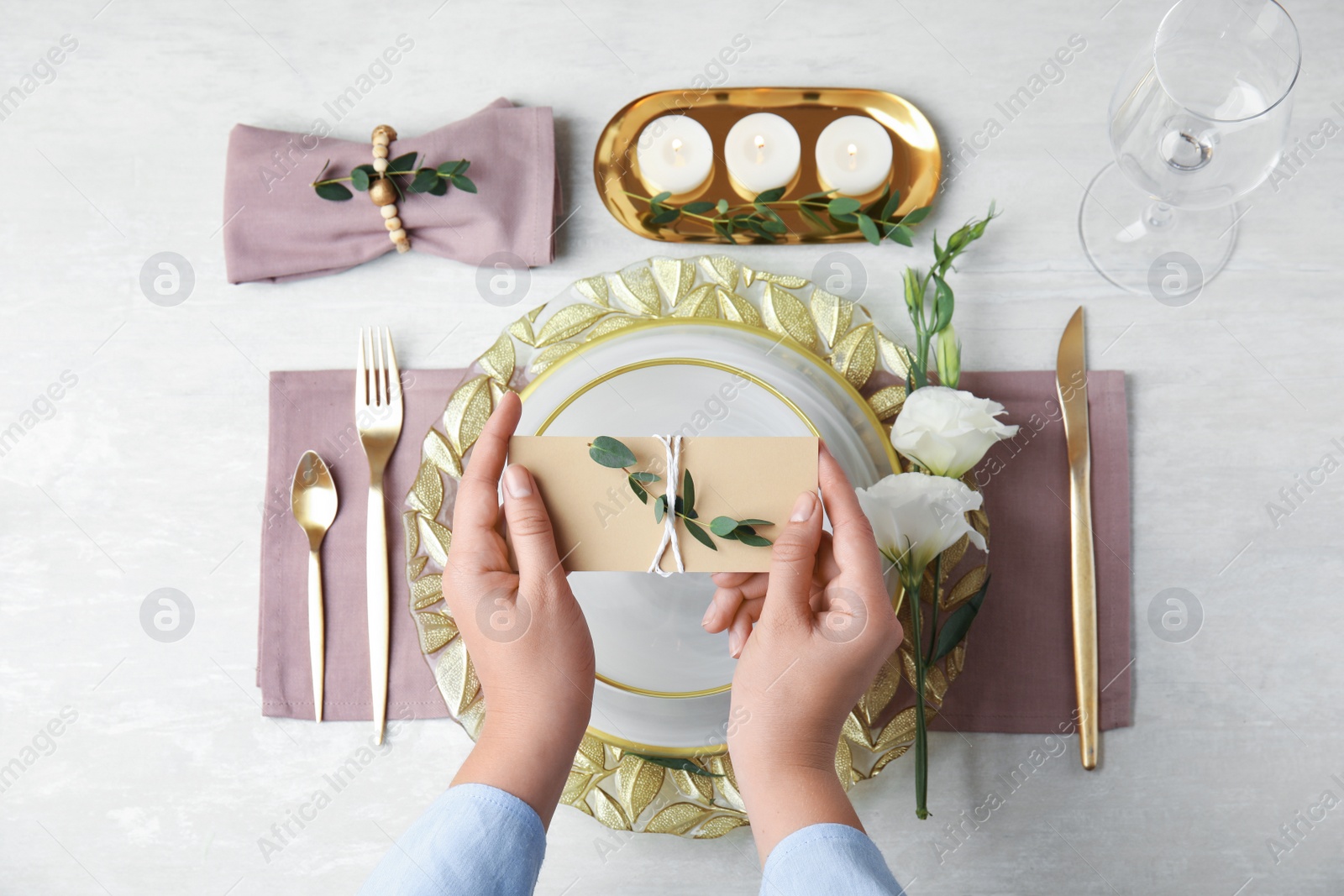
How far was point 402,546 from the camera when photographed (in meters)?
0.72

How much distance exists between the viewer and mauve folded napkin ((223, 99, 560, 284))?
743 millimetres

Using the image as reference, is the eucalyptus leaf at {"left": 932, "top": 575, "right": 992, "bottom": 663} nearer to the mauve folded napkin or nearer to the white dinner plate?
the white dinner plate

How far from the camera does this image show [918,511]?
1.90 ft

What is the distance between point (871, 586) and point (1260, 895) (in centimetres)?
55

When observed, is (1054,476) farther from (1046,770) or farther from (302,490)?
(302,490)

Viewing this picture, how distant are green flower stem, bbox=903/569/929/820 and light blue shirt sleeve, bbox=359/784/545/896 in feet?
1.04

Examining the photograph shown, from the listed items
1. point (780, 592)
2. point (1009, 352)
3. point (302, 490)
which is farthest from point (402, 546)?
point (1009, 352)

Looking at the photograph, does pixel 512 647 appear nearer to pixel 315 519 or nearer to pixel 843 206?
pixel 315 519

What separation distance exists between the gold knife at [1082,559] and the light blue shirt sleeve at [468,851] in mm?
490

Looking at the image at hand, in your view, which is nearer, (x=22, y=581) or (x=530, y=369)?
(x=530, y=369)

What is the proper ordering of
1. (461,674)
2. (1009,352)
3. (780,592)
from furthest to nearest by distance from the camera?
(1009,352) < (461,674) < (780,592)

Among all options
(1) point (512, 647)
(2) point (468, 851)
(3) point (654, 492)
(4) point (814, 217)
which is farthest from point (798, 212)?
(2) point (468, 851)

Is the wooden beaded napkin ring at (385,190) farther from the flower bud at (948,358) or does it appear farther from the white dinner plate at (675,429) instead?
the flower bud at (948,358)

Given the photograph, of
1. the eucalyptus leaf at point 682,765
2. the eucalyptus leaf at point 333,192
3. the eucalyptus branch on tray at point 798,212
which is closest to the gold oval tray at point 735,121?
the eucalyptus branch on tray at point 798,212
